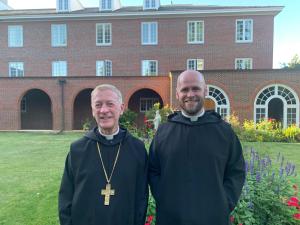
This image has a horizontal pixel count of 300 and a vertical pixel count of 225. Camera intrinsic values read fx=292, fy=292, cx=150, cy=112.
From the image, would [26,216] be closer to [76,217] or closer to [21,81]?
[76,217]

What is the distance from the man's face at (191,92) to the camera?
8.13 ft

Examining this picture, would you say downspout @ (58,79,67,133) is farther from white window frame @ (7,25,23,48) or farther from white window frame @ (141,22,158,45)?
white window frame @ (7,25,23,48)

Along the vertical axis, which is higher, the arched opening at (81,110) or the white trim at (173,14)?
the white trim at (173,14)

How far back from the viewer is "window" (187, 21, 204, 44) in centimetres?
2664

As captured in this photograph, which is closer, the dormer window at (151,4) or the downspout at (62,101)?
the downspout at (62,101)

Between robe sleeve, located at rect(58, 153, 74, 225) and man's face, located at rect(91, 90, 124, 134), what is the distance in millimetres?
444

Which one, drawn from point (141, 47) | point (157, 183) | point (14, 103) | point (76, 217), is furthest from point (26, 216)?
point (141, 47)

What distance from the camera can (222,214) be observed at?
2.39m

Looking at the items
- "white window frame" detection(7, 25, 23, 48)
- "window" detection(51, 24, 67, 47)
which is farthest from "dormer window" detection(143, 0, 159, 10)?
"white window frame" detection(7, 25, 23, 48)

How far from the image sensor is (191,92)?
97.3 inches

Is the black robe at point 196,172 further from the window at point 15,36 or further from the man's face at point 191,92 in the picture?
the window at point 15,36

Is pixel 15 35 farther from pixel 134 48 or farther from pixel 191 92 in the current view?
pixel 191 92

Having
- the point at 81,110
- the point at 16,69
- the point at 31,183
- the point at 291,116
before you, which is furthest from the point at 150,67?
the point at 31,183

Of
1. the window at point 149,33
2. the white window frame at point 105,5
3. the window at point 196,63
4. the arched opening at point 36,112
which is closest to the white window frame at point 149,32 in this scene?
the window at point 149,33
